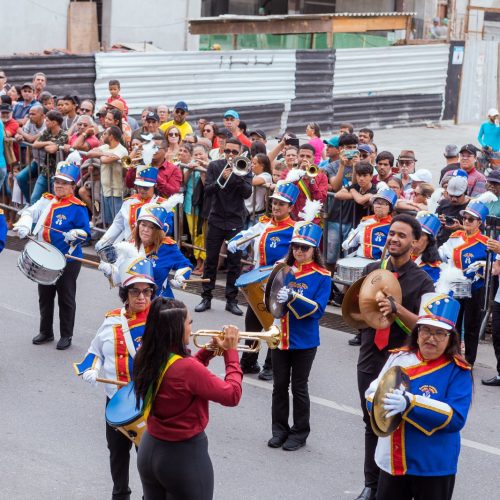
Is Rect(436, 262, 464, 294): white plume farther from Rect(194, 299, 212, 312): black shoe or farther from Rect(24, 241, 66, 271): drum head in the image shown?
Rect(24, 241, 66, 271): drum head

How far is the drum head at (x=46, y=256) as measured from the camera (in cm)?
1010

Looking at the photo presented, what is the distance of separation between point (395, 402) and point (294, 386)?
2.79m

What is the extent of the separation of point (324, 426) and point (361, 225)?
288 cm

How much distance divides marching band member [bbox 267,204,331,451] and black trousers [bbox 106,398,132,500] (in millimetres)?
1658

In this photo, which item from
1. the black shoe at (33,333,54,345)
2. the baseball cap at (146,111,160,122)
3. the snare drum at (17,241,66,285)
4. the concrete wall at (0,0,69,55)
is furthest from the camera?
the concrete wall at (0,0,69,55)

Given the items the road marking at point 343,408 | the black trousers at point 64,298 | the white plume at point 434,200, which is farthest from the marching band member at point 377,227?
the black trousers at point 64,298

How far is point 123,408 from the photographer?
6.14 metres

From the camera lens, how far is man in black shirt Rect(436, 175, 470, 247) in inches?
439

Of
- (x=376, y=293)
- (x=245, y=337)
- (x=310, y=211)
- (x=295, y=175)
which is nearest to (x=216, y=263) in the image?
(x=295, y=175)

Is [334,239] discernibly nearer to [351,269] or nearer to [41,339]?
[351,269]

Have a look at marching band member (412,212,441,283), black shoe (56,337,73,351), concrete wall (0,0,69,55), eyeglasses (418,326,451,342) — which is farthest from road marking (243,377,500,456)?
concrete wall (0,0,69,55)

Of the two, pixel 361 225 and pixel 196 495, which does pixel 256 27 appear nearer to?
pixel 361 225

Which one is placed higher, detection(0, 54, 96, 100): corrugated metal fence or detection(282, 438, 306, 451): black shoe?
detection(0, 54, 96, 100): corrugated metal fence

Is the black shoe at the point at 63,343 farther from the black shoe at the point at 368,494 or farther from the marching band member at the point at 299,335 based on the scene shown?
the black shoe at the point at 368,494
